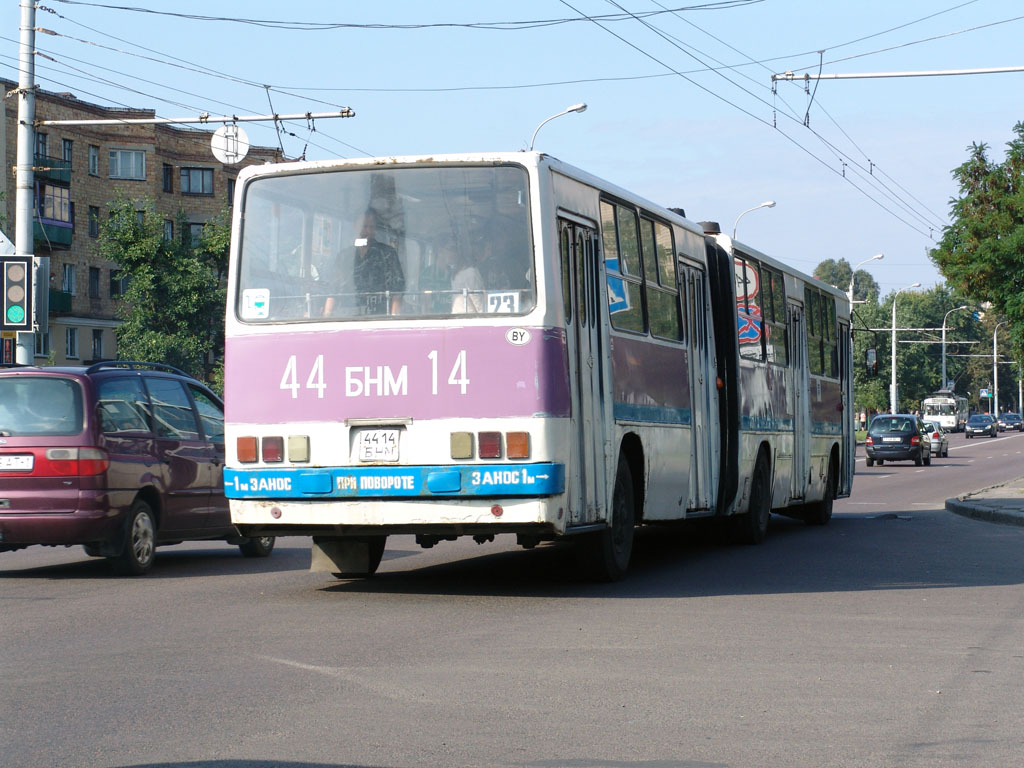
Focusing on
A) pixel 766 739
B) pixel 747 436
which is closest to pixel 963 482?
pixel 747 436

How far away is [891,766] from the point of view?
592 cm

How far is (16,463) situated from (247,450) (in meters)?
2.42

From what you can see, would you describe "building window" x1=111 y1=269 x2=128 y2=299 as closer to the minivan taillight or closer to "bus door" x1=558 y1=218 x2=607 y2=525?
the minivan taillight

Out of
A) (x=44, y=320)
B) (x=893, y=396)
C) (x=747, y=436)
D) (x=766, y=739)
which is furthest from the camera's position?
(x=893, y=396)

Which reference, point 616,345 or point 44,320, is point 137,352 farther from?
point 616,345

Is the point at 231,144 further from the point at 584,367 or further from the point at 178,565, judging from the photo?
the point at 584,367

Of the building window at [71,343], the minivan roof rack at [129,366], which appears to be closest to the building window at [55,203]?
the building window at [71,343]

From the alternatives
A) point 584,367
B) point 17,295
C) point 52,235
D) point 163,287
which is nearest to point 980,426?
point 163,287

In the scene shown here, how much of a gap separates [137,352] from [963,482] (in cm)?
3661

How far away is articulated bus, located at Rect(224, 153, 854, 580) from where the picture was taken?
10969mm

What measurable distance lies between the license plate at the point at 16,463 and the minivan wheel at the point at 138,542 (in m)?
0.94

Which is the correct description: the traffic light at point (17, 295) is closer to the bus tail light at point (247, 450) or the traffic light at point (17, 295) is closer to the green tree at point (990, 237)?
the bus tail light at point (247, 450)

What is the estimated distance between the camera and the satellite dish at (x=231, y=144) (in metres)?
27.5

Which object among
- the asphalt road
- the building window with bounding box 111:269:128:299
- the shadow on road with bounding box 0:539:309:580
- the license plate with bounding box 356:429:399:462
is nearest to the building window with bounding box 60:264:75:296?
the building window with bounding box 111:269:128:299
